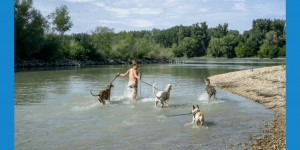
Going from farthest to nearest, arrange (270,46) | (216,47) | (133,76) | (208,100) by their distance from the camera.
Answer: (216,47) → (270,46) → (208,100) → (133,76)

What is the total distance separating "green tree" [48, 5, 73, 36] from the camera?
98.7 metres

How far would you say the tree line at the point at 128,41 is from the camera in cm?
7300

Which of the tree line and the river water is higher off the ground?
the tree line

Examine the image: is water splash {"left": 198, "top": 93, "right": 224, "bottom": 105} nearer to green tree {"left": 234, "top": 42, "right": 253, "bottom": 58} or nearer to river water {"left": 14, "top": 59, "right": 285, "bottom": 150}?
river water {"left": 14, "top": 59, "right": 285, "bottom": 150}

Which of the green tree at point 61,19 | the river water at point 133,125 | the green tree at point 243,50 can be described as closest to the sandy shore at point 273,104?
the river water at point 133,125

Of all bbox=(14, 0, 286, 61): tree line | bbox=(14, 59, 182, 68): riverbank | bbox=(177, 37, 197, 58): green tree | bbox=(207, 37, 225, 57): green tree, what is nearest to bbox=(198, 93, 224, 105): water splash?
bbox=(14, 59, 182, 68): riverbank

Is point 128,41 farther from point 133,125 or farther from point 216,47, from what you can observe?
point 133,125

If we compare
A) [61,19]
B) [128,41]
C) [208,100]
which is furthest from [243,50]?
[208,100]

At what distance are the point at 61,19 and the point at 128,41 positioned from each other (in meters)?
25.9

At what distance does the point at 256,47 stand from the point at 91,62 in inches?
2946

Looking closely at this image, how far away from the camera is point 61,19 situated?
9869 centimetres

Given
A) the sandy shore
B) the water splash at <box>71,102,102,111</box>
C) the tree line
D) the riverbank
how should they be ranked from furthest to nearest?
the tree line, the riverbank, the water splash at <box>71,102,102,111</box>, the sandy shore

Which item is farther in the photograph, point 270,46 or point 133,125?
point 270,46

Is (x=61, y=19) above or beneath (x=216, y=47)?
above
